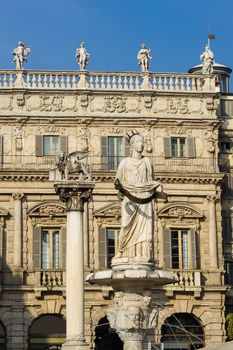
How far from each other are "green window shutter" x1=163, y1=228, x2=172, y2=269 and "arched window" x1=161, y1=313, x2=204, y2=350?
3.00 metres

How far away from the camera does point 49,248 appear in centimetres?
5144

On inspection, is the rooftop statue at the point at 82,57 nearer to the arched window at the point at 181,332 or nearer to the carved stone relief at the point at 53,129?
the carved stone relief at the point at 53,129

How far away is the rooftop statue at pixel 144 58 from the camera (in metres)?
54.4

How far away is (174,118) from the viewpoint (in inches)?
2115

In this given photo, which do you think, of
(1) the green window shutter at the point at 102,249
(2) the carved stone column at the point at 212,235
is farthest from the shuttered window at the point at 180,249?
(1) the green window shutter at the point at 102,249

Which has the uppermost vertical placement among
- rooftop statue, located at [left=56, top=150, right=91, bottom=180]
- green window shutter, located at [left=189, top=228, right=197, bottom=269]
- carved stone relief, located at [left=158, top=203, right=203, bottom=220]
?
carved stone relief, located at [left=158, top=203, right=203, bottom=220]

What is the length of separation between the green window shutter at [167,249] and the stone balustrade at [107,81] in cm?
859

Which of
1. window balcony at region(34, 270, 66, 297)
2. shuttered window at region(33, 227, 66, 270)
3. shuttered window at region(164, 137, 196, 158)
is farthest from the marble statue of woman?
shuttered window at region(164, 137, 196, 158)

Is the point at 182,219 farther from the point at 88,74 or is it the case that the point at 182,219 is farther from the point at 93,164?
the point at 88,74

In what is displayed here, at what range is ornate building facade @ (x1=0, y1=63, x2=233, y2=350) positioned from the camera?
50.8 meters

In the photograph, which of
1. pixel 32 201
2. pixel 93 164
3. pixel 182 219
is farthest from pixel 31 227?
pixel 182 219

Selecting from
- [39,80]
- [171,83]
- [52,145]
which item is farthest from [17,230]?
[171,83]

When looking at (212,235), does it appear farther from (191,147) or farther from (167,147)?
(167,147)

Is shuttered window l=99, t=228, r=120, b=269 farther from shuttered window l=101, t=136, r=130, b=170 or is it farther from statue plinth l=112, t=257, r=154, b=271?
statue plinth l=112, t=257, r=154, b=271
